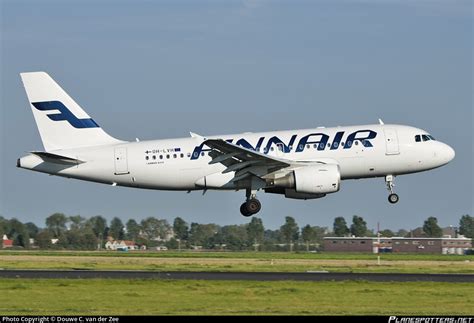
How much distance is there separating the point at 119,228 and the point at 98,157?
49.9 m

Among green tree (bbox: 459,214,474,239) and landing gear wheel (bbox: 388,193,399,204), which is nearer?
landing gear wheel (bbox: 388,193,399,204)

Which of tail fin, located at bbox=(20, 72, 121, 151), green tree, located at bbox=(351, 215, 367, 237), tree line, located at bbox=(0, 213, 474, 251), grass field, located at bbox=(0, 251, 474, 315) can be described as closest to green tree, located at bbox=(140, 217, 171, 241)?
tree line, located at bbox=(0, 213, 474, 251)

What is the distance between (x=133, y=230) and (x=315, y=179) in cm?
5810

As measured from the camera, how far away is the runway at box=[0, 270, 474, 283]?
126ft

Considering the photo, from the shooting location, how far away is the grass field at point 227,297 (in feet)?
92.6

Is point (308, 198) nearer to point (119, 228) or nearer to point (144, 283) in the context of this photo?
point (144, 283)

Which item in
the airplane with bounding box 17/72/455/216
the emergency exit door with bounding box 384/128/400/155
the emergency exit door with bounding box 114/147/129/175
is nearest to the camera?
the airplane with bounding box 17/72/455/216

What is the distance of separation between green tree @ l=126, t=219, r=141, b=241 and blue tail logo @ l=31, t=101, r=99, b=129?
4810cm

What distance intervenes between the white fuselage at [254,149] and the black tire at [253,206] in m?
1.26

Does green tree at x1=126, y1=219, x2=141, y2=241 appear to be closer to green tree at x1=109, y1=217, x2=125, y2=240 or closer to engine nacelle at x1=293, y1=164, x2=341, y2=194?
green tree at x1=109, y1=217, x2=125, y2=240

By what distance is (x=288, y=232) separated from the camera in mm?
106875

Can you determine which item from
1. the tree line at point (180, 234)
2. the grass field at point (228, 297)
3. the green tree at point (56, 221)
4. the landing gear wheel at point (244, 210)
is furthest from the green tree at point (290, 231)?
the grass field at point (228, 297)

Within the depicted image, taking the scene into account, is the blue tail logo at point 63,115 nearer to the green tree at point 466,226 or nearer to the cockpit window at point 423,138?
the cockpit window at point 423,138

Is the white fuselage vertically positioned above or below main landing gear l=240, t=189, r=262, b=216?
above
